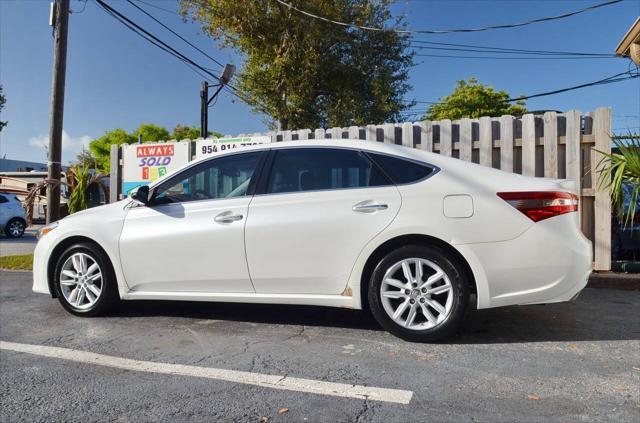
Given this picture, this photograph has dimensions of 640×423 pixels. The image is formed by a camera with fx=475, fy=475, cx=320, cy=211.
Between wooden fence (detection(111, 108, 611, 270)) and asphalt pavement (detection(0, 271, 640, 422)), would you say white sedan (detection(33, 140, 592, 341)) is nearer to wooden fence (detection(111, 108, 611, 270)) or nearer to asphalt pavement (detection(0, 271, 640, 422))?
asphalt pavement (detection(0, 271, 640, 422))

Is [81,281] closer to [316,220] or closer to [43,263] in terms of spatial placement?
[43,263]

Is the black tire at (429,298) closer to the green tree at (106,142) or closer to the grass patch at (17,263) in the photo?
the grass patch at (17,263)

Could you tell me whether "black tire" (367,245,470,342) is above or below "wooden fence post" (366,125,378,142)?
below

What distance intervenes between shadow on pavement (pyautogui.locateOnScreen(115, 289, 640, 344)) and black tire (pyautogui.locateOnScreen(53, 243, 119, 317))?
0.24 m

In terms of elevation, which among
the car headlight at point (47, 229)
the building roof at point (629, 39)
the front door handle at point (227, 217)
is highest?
the building roof at point (629, 39)

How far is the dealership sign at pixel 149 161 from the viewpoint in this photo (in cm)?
868

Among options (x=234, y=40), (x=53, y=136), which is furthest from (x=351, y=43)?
(x=53, y=136)

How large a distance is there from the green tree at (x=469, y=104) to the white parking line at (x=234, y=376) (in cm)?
2698

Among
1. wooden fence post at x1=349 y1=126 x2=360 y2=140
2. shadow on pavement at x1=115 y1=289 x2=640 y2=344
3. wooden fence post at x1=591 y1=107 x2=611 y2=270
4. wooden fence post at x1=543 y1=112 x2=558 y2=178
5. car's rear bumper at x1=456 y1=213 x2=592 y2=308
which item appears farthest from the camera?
wooden fence post at x1=349 y1=126 x2=360 y2=140

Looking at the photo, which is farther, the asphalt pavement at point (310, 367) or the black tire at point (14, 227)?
the black tire at point (14, 227)

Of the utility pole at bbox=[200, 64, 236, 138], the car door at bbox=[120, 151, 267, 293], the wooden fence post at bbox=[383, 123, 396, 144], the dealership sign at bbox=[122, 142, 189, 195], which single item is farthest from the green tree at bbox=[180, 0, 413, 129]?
the car door at bbox=[120, 151, 267, 293]

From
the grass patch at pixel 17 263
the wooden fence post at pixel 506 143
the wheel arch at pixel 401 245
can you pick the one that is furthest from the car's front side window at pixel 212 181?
the grass patch at pixel 17 263

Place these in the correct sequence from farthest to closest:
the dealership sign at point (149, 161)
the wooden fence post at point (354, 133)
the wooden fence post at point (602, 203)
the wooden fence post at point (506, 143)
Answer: the dealership sign at point (149, 161) → the wooden fence post at point (354, 133) → the wooden fence post at point (506, 143) → the wooden fence post at point (602, 203)

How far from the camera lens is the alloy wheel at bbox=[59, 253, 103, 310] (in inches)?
170
